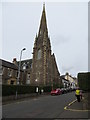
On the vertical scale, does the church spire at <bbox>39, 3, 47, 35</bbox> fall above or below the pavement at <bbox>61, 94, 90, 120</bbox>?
above

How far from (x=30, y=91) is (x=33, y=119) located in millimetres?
22609

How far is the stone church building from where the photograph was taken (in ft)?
186

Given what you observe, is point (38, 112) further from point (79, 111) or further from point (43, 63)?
point (43, 63)

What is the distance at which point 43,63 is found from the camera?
57.8 metres

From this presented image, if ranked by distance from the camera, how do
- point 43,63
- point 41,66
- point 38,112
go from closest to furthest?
point 38,112 < point 43,63 < point 41,66

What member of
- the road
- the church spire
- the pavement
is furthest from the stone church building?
the pavement

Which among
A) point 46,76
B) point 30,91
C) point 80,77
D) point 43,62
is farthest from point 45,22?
point 80,77

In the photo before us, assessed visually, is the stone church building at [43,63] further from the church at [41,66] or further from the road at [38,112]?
the road at [38,112]

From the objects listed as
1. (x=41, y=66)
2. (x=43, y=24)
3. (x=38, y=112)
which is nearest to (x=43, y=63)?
(x=41, y=66)

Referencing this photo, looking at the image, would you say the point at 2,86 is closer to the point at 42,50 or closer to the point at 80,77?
the point at 80,77

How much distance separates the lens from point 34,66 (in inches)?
2379

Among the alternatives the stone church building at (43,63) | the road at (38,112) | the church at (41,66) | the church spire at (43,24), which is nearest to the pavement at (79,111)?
the road at (38,112)

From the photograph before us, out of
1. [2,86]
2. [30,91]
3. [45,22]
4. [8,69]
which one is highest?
[45,22]

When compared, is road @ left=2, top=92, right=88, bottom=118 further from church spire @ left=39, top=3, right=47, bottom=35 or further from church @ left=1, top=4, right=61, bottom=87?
church spire @ left=39, top=3, right=47, bottom=35
